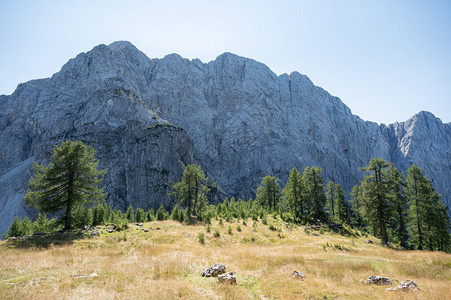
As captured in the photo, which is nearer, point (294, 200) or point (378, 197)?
point (378, 197)

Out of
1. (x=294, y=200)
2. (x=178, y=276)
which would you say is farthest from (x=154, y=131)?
(x=178, y=276)

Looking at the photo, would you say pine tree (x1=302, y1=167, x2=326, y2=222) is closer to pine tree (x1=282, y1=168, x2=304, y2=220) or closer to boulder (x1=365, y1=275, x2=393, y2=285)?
pine tree (x1=282, y1=168, x2=304, y2=220)

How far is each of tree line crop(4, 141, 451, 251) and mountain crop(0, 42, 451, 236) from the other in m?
89.7

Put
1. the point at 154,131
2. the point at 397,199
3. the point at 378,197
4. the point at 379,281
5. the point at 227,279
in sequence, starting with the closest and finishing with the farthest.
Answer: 1. the point at 227,279
2. the point at 379,281
3. the point at 378,197
4. the point at 397,199
5. the point at 154,131

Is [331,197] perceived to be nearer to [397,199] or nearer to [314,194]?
[314,194]

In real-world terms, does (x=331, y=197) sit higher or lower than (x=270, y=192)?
lower

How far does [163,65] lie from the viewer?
199625mm

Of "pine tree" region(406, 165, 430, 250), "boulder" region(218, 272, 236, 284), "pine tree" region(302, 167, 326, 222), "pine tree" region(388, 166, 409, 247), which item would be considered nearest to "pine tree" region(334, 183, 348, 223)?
"pine tree" region(302, 167, 326, 222)

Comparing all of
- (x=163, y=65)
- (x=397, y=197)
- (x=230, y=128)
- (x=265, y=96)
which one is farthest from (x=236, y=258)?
(x=163, y=65)

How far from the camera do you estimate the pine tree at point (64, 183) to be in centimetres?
2606

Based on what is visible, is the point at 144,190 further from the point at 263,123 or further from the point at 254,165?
the point at 263,123

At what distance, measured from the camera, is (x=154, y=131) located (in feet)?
463

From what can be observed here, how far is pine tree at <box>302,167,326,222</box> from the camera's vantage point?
45406 millimetres

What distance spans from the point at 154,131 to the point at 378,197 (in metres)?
129
